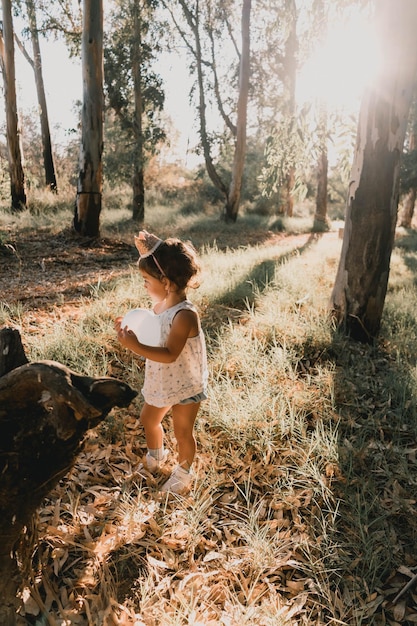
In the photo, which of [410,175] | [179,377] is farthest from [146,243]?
[410,175]

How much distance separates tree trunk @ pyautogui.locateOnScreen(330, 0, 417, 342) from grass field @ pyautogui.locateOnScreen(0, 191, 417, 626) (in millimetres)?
362

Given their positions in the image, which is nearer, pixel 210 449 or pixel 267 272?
pixel 210 449

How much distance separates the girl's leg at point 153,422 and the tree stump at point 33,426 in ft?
3.30

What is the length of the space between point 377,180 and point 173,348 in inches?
122

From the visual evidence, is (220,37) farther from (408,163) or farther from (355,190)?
(355,190)

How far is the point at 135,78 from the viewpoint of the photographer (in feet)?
39.0

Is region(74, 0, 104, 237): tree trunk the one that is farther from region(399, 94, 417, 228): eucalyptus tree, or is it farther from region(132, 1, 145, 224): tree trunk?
region(399, 94, 417, 228): eucalyptus tree

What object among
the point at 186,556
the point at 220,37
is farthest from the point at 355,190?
the point at 220,37

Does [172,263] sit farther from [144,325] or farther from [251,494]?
[251,494]

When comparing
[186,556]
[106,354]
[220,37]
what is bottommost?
[186,556]

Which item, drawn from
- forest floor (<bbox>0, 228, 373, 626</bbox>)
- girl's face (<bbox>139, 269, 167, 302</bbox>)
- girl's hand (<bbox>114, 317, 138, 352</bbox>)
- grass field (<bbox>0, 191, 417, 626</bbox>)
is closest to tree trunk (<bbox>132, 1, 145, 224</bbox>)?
grass field (<bbox>0, 191, 417, 626</bbox>)

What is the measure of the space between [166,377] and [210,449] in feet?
2.71

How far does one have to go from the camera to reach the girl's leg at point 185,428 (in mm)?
2479

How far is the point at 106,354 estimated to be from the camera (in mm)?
3857
